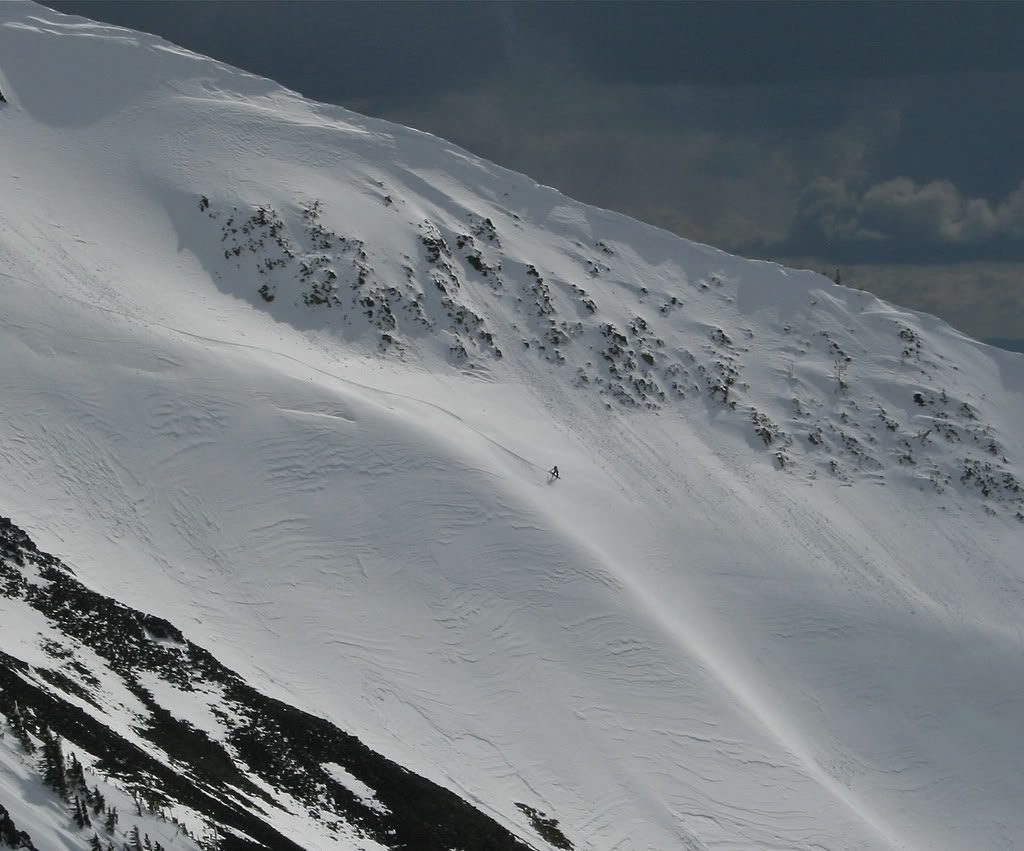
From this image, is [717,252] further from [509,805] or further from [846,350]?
[509,805]

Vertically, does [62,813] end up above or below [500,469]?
below

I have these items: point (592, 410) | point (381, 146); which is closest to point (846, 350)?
point (592, 410)

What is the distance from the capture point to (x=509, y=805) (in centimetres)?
2758

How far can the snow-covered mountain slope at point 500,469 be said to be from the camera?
31328 mm

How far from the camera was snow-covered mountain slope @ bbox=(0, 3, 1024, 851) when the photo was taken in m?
31.3

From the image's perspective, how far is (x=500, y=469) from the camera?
41719 mm

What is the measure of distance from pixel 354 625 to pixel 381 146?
39.5m

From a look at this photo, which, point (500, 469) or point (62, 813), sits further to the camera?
point (500, 469)

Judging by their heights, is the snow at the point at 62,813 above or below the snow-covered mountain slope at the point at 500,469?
below

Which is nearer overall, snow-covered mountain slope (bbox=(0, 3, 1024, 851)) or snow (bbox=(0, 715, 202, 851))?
snow (bbox=(0, 715, 202, 851))

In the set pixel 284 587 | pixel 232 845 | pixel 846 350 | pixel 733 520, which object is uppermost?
pixel 846 350

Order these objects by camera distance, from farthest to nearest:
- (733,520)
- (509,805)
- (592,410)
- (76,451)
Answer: (592,410) → (733,520) → (76,451) → (509,805)

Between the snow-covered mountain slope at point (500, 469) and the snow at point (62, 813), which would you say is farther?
the snow-covered mountain slope at point (500, 469)

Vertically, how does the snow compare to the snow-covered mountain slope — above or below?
below
